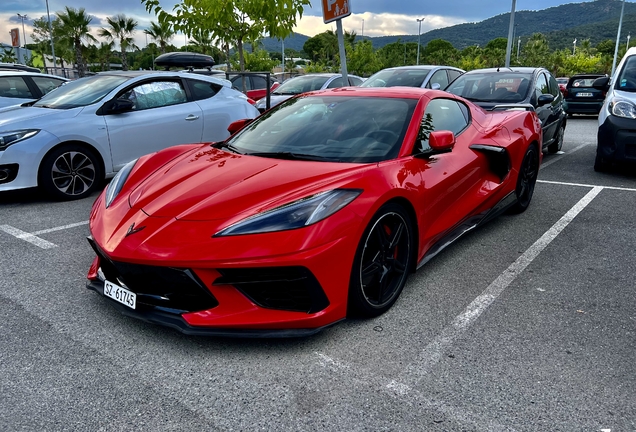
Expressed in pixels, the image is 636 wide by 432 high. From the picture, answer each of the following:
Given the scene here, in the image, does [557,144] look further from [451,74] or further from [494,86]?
[451,74]

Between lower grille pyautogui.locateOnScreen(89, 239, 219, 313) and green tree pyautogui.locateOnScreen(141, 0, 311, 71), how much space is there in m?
9.02

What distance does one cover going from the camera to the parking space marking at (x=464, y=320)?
Answer: 8.16 ft

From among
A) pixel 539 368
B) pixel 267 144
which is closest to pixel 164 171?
pixel 267 144

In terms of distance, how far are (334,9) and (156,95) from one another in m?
2.72

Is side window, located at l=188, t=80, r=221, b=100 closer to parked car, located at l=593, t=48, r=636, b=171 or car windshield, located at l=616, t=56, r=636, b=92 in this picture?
parked car, located at l=593, t=48, r=636, b=171

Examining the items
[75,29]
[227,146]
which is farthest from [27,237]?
[75,29]

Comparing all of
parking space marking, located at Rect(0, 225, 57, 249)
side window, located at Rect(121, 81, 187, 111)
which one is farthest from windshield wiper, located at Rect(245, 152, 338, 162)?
side window, located at Rect(121, 81, 187, 111)

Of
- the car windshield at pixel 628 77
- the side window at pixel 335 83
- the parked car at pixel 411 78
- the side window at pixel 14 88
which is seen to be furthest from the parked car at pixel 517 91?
the side window at pixel 14 88

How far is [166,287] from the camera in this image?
8.52ft

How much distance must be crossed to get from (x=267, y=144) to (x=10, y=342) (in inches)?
76.3

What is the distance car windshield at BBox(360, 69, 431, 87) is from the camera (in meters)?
10.0

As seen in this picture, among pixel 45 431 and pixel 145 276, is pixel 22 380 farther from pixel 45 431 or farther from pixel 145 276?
pixel 145 276

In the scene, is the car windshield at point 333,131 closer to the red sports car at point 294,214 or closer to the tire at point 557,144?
the red sports car at point 294,214

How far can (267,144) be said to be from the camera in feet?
12.0
